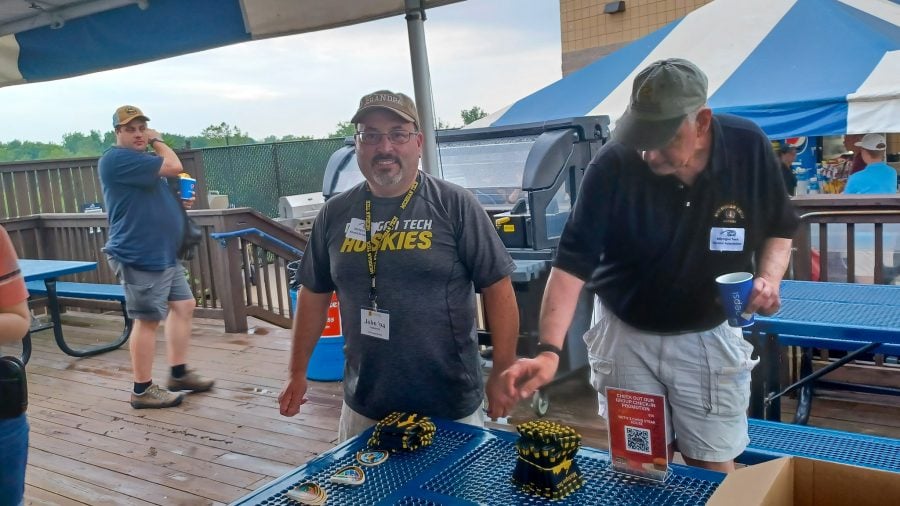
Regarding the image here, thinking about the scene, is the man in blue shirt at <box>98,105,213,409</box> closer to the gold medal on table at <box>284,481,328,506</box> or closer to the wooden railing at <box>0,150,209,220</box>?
the gold medal on table at <box>284,481,328,506</box>

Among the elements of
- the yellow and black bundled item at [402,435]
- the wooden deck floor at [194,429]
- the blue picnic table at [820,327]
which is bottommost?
the wooden deck floor at [194,429]

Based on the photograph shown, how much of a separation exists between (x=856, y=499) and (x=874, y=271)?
3.44 metres

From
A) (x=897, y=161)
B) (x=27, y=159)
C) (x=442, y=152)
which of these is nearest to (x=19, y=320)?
(x=442, y=152)

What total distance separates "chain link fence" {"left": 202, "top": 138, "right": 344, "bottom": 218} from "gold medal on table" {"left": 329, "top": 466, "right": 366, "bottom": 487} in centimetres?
1293

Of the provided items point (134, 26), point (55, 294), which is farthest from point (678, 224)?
point (55, 294)

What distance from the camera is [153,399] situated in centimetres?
455

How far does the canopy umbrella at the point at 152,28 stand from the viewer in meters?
3.03

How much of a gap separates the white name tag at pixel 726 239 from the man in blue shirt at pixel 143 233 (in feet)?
11.3

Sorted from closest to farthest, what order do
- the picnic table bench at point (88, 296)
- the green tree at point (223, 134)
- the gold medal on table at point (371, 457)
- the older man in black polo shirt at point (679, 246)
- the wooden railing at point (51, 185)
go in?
the gold medal on table at point (371, 457) → the older man in black polo shirt at point (679, 246) → the picnic table bench at point (88, 296) → the wooden railing at point (51, 185) → the green tree at point (223, 134)

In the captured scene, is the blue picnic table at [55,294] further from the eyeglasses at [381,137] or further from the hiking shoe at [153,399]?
the eyeglasses at [381,137]

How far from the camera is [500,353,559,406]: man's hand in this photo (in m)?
1.67

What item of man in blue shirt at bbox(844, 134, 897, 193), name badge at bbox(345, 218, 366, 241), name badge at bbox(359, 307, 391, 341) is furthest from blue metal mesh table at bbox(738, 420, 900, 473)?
man in blue shirt at bbox(844, 134, 897, 193)

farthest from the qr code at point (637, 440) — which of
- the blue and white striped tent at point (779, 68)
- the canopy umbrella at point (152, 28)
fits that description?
the blue and white striped tent at point (779, 68)

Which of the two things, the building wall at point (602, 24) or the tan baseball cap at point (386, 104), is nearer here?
the tan baseball cap at point (386, 104)
